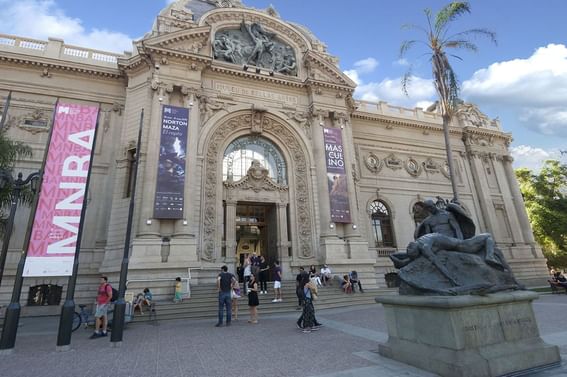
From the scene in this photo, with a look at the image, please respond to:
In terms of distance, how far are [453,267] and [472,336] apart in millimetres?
1271

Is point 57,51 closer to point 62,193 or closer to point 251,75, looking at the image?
point 251,75

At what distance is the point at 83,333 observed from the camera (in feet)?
29.9

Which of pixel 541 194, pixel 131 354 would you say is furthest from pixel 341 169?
pixel 541 194

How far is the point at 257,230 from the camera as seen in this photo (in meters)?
21.2

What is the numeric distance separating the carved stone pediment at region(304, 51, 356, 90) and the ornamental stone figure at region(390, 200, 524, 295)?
58.1 ft

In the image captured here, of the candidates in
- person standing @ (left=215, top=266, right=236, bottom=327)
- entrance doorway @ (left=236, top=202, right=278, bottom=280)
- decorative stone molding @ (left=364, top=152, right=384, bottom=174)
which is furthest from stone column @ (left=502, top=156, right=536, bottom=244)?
person standing @ (left=215, top=266, right=236, bottom=327)

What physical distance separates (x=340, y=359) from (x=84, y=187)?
780 centimetres

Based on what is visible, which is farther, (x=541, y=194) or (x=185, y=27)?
(x=541, y=194)

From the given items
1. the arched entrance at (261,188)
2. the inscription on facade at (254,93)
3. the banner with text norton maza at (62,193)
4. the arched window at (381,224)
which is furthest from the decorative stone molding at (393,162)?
the banner with text norton maza at (62,193)

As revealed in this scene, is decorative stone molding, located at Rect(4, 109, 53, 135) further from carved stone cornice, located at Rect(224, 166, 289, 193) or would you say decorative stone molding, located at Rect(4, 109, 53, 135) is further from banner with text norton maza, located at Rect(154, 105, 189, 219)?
carved stone cornice, located at Rect(224, 166, 289, 193)

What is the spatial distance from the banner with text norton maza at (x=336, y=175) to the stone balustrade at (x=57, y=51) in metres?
14.7

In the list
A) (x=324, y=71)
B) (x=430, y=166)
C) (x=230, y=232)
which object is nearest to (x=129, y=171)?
(x=230, y=232)

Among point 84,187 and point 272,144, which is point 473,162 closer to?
point 272,144

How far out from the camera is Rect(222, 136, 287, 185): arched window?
751 inches
